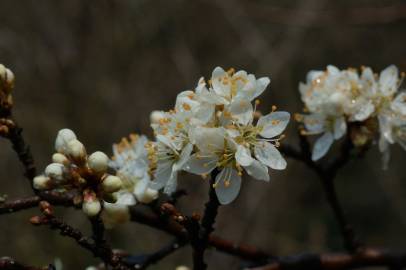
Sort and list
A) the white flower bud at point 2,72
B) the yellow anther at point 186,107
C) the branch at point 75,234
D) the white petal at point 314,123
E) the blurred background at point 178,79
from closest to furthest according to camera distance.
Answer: the branch at point 75,234 < the yellow anther at point 186,107 < the white flower bud at point 2,72 < the white petal at point 314,123 < the blurred background at point 178,79

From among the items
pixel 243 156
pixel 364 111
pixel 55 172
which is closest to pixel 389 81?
pixel 364 111

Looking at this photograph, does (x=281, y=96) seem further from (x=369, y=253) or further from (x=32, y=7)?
(x=369, y=253)

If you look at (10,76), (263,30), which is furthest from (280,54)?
(10,76)

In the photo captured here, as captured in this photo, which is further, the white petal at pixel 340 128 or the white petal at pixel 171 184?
the white petal at pixel 340 128

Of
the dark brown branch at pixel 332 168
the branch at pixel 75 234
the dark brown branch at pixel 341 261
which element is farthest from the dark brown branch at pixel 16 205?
the dark brown branch at pixel 332 168

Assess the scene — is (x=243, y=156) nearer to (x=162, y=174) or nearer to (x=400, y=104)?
(x=162, y=174)

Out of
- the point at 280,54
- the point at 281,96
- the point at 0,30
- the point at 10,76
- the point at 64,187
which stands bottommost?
the point at 281,96

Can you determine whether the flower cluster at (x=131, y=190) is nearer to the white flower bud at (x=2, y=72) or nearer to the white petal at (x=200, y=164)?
the white petal at (x=200, y=164)
